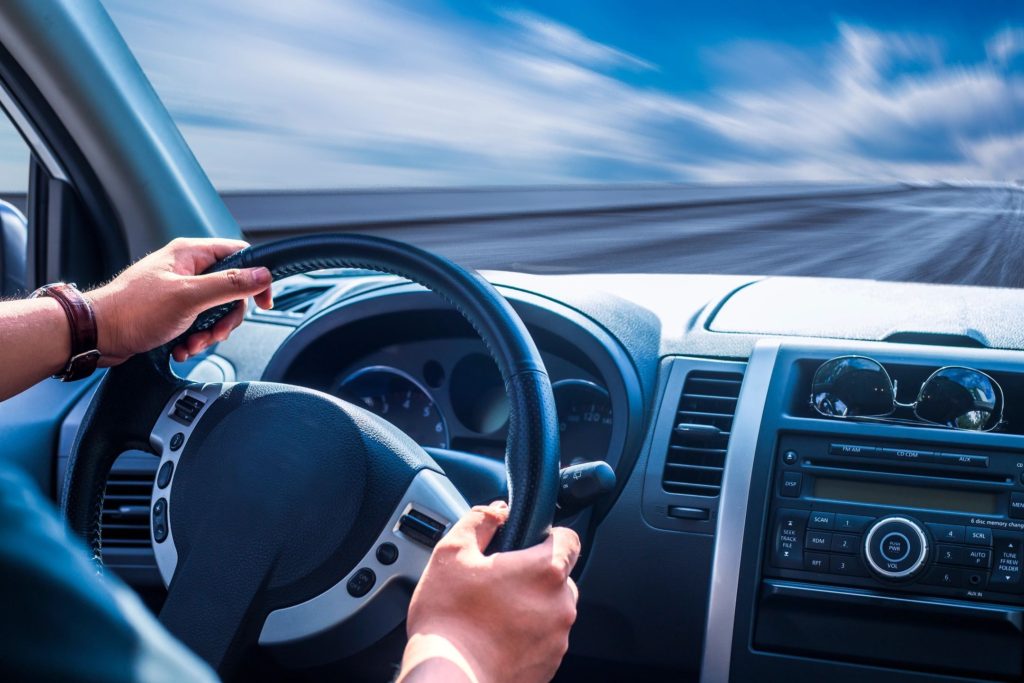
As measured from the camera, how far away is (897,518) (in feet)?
7.77

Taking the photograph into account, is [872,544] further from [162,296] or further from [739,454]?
[162,296]

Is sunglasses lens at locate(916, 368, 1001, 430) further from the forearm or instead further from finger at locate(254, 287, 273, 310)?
the forearm

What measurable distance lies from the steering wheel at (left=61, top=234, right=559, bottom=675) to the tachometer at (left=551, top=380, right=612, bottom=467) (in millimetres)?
1138

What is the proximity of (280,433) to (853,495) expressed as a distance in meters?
1.31

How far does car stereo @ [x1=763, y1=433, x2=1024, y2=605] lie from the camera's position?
2318 mm

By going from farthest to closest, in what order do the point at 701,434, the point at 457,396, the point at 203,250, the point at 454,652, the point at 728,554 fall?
the point at 457,396, the point at 701,434, the point at 728,554, the point at 203,250, the point at 454,652

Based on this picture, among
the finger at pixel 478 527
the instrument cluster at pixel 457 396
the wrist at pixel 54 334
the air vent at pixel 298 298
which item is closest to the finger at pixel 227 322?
the wrist at pixel 54 334

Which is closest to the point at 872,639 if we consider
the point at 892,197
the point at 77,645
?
the point at 77,645

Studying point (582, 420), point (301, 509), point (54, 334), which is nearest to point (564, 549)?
point (301, 509)

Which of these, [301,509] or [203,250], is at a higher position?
[203,250]

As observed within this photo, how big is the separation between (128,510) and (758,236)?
4555mm

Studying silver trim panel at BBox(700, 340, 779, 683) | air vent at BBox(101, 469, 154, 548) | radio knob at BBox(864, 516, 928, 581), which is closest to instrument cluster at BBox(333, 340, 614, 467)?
silver trim panel at BBox(700, 340, 779, 683)

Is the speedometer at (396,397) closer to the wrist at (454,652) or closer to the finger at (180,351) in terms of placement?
the finger at (180,351)

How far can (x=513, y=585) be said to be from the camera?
1298mm
